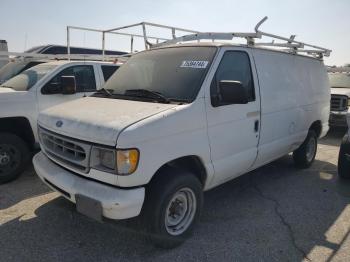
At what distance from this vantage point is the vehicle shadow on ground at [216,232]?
317 centimetres

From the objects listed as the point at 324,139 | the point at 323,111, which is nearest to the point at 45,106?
the point at 323,111

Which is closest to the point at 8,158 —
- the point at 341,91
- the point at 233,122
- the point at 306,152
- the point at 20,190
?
the point at 20,190

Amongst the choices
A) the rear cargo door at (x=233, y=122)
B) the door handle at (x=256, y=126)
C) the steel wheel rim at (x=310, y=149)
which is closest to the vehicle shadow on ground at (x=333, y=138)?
the steel wheel rim at (x=310, y=149)

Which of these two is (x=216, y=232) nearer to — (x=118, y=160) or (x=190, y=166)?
(x=190, y=166)

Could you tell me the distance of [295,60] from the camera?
5332 millimetres

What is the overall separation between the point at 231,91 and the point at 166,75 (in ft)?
2.54

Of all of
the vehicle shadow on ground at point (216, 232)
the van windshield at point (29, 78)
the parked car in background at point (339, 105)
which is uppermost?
the van windshield at point (29, 78)

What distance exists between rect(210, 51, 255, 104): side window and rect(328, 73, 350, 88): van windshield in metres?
7.87

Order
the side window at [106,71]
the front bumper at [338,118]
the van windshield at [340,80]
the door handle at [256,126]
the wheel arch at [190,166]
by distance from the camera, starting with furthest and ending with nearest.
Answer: the van windshield at [340,80] < the front bumper at [338,118] < the side window at [106,71] < the door handle at [256,126] < the wheel arch at [190,166]

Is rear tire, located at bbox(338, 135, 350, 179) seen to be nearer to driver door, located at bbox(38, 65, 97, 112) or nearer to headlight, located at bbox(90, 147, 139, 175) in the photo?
headlight, located at bbox(90, 147, 139, 175)

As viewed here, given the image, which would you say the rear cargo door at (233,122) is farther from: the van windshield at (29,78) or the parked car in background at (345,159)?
the van windshield at (29,78)

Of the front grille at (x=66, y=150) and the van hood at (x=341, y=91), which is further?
the van hood at (x=341, y=91)

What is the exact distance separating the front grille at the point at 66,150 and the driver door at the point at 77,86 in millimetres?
2006

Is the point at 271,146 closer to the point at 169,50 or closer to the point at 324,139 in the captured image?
the point at 169,50
